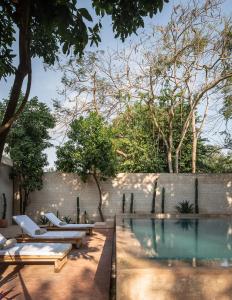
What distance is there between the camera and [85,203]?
15477 millimetres

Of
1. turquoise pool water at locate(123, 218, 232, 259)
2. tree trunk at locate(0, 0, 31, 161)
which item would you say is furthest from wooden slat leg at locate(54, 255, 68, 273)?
tree trunk at locate(0, 0, 31, 161)

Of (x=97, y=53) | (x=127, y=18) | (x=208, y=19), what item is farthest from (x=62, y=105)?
(x=127, y=18)

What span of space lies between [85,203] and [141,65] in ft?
24.2

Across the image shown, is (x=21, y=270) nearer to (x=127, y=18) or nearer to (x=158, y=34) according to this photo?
(x=127, y=18)

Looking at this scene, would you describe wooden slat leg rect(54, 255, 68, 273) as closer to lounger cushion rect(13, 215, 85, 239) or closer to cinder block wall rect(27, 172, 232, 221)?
lounger cushion rect(13, 215, 85, 239)

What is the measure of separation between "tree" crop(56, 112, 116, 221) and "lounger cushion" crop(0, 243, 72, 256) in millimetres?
7761

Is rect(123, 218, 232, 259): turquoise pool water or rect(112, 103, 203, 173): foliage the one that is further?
rect(112, 103, 203, 173): foliage

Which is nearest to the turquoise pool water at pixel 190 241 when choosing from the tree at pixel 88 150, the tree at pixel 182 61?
the tree at pixel 88 150

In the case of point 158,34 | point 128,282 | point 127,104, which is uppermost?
point 158,34

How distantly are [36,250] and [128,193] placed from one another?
970cm

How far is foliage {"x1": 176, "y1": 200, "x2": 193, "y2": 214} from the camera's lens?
15.5 meters

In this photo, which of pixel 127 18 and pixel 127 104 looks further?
pixel 127 104

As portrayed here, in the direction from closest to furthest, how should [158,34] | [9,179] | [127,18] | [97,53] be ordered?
1. [127,18]
2. [9,179]
3. [158,34]
4. [97,53]

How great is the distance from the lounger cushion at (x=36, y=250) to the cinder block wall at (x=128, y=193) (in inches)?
340
